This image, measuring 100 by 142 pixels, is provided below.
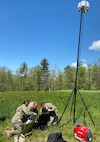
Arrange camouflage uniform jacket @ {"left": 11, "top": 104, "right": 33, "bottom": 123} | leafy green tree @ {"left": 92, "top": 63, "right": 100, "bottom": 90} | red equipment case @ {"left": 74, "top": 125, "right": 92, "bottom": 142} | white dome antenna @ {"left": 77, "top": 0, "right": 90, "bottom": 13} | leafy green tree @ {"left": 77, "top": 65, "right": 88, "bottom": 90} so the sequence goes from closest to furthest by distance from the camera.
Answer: red equipment case @ {"left": 74, "top": 125, "right": 92, "bottom": 142}, camouflage uniform jacket @ {"left": 11, "top": 104, "right": 33, "bottom": 123}, white dome antenna @ {"left": 77, "top": 0, "right": 90, "bottom": 13}, leafy green tree @ {"left": 77, "top": 65, "right": 88, "bottom": 90}, leafy green tree @ {"left": 92, "top": 63, "right": 100, "bottom": 90}

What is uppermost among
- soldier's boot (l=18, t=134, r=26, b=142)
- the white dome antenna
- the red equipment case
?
the white dome antenna

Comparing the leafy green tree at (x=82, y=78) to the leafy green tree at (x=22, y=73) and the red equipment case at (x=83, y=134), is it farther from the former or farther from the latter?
the red equipment case at (x=83, y=134)

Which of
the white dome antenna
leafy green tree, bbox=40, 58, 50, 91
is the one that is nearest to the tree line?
leafy green tree, bbox=40, 58, 50, 91

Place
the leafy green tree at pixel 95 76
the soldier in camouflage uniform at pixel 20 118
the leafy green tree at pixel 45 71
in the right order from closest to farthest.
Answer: the soldier in camouflage uniform at pixel 20 118 < the leafy green tree at pixel 95 76 < the leafy green tree at pixel 45 71

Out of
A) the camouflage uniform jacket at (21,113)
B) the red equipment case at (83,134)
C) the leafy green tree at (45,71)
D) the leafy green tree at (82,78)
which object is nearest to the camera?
the red equipment case at (83,134)

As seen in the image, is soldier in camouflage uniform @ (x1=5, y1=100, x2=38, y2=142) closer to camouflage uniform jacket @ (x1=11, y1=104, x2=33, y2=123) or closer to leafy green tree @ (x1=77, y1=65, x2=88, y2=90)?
camouflage uniform jacket @ (x1=11, y1=104, x2=33, y2=123)

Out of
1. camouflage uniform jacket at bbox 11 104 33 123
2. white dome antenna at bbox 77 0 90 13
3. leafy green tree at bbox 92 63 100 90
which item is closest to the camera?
camouflage uniform jacket at bbox 11 104 33 123

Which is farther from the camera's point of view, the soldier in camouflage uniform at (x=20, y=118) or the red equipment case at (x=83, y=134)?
the soldier in camouflage uniform at (x=20, y=118)

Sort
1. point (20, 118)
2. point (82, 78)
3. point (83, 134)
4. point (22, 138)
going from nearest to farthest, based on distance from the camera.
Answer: point (83, 134)
point (22, 138)
point (20, 118)
point (82, 78)

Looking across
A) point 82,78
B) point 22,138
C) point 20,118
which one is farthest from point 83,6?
point 82,78

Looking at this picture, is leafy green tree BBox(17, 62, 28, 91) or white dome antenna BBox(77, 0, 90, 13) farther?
leafy green tree BBox(17, 62, 28, 91)

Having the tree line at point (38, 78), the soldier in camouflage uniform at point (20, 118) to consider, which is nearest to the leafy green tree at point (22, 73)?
the tree line at point (38, 78)

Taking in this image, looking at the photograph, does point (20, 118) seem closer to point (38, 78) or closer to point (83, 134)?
point (83, 134)

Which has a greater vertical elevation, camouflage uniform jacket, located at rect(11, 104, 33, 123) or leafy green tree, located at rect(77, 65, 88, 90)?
leafy green tree, located at rect(77, 65, 88, 90)
